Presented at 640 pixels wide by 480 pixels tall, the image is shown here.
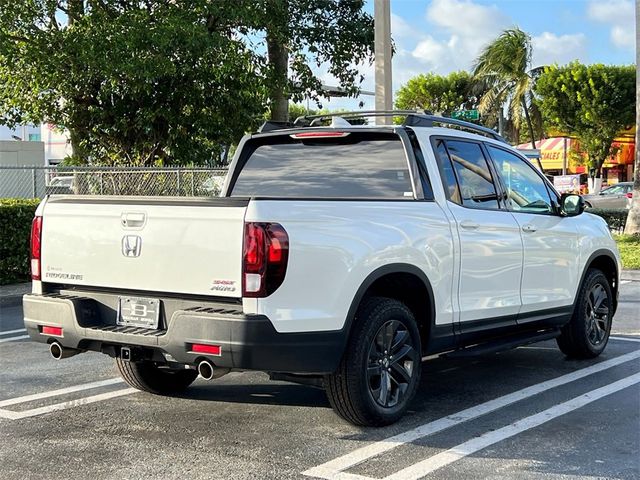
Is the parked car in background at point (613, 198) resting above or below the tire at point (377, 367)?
above

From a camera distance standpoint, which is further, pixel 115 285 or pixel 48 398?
pixel 48 398

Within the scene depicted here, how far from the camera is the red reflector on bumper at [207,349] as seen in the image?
4.48 meters

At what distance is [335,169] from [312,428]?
1.83 m

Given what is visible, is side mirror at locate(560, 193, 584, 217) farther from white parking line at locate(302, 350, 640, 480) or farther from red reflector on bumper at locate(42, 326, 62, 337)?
red reflector on bumper at locate(42, 326, 62, 337)

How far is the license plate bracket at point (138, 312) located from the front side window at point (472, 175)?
2346mm

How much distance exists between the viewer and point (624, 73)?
1693 inches

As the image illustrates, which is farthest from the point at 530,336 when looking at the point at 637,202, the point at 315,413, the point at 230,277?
the point at 637,202

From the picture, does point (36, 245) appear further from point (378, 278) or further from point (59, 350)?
point (378, 278)

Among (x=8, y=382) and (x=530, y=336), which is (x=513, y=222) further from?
(x=8, y=382)

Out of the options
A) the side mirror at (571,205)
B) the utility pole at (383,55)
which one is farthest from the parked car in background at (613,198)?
the side mirror at (571,205)

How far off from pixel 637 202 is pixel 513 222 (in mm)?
13117

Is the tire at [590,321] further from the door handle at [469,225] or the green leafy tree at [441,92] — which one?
the green leafy tree at [441,92]

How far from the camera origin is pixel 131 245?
16.1 feet

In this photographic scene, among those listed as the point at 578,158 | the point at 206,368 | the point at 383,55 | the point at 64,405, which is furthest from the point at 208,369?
the point at 578,158
